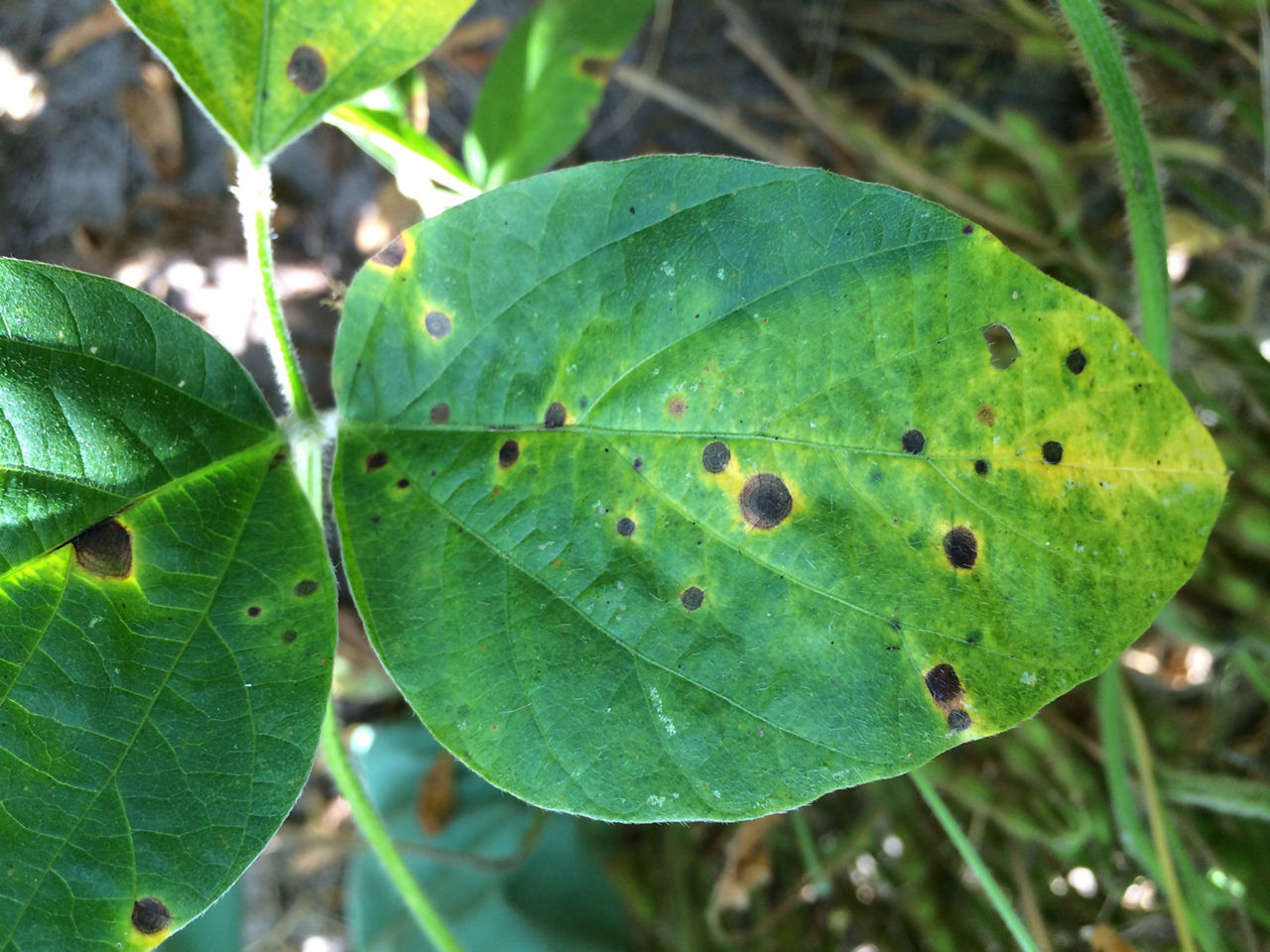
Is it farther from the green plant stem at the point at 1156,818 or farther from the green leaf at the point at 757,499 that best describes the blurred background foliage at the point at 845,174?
the green leaf at the point at 757,499

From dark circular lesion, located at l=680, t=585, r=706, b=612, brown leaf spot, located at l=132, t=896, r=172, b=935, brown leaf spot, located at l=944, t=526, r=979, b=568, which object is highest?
dark circular lesion, located at l=680, t=585, r=706, b=612

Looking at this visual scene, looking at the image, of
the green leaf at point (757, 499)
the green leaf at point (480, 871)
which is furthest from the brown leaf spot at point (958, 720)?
the green leaf at point (480, 871)

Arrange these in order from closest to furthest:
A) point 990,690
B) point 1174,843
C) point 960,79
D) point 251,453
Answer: point 990,690 < point 251,453 < point 1174,843 < point 960,79

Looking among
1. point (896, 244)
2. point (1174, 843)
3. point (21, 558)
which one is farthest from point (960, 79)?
point (21, 558)

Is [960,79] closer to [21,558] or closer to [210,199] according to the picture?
[210,199]

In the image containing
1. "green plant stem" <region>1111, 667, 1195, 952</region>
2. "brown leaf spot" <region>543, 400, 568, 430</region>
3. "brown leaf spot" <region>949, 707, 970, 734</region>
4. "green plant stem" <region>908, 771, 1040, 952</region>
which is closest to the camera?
"brown leaf spot" <region>949, 707, 970, 734</region>

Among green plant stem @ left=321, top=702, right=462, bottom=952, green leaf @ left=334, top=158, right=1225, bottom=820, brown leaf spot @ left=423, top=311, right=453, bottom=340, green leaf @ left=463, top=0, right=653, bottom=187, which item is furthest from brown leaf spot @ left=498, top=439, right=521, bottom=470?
green leaf @ left=463, top=0, right=653, bottom=187

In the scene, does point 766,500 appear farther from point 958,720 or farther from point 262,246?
point 262,246

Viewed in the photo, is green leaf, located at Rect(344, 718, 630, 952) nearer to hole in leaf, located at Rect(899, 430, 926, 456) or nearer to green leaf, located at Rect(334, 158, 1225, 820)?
green leaf, located at Rect(334, 158, 1225, 820)

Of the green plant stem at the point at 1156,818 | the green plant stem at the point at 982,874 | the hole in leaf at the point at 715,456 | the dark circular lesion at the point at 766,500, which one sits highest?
the hole in leaf at the point at 715,456
